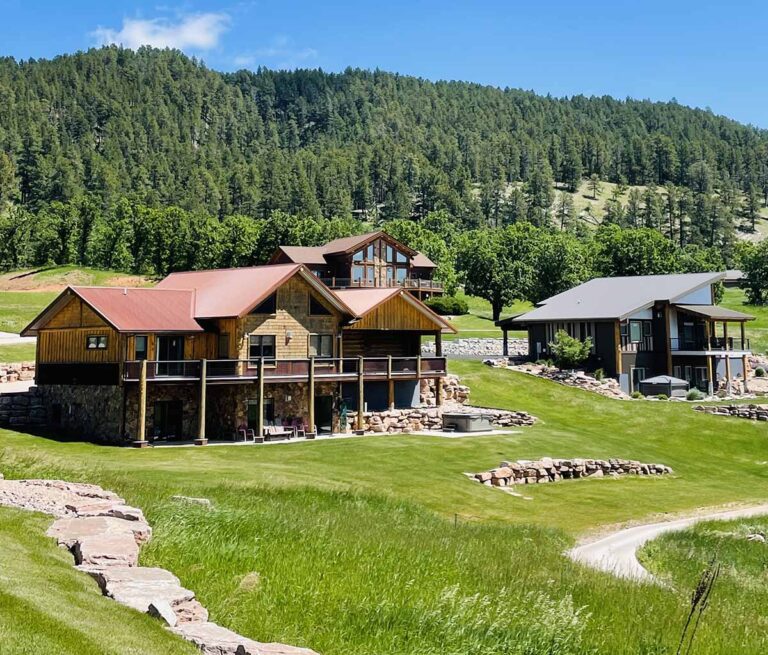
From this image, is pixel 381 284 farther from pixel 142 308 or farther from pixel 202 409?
pixel 202 409

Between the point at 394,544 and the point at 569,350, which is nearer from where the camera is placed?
the point at 394,544

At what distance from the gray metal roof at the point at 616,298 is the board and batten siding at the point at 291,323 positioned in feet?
91.3

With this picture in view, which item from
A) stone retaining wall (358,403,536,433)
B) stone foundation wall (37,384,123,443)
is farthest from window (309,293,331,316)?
stone foundation wall (37,384,123,443)

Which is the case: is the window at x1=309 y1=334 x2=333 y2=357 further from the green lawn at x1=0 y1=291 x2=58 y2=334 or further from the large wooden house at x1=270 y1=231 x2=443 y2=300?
the large wooden house at x1=270 y1=231 x2=443 y2=300

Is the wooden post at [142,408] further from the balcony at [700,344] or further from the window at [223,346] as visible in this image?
the balcony at [700,344]

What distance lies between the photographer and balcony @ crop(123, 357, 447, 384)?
121 ft

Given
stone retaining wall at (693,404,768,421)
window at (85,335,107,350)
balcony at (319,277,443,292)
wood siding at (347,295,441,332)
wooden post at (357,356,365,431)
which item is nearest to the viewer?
window at (85,335,107,350)

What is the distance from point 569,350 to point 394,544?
47.5 metres

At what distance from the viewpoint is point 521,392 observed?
181 feet

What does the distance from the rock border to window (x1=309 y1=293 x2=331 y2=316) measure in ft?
85.3

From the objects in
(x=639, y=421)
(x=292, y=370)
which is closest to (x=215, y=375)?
(x=292, y=370)

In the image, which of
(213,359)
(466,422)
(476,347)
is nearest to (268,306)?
(213,359)

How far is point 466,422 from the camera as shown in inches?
1657

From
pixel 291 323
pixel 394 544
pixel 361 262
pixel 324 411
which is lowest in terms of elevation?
pixel 394 544
